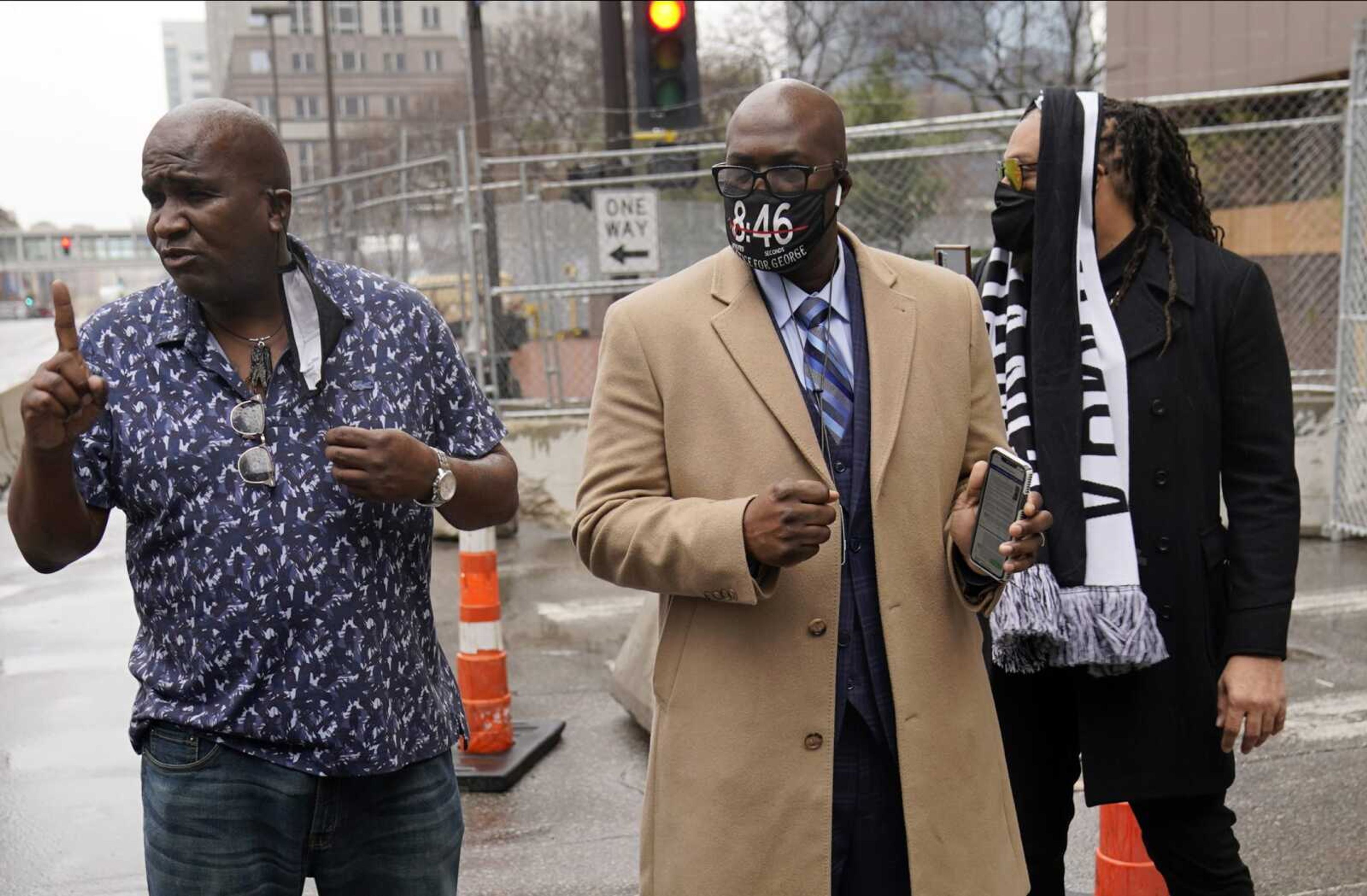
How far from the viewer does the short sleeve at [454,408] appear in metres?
2.67

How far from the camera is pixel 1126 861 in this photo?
3.62 m

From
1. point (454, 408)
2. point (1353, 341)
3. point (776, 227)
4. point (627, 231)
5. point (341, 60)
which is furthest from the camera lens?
point (341, 60)

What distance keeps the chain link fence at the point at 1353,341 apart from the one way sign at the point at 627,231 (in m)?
4.39

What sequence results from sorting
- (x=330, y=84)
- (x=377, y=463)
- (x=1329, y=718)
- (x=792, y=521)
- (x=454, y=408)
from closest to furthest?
1. (x=792, y=521)
2. (x=377, y=463)
3. (x=454, y=408)
4. (x=1329, y=718)
5. (x=330, y=84)

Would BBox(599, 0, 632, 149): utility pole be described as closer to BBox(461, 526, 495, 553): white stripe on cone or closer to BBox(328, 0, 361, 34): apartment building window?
BBox(461, 526, 495, 553): white stripe on cone

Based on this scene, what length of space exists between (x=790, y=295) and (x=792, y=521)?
55 centimetres

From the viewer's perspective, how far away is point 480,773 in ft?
17.5

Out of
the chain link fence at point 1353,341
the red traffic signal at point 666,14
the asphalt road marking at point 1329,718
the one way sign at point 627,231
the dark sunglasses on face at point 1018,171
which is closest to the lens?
the dark sunglasses on face at point 1018,171

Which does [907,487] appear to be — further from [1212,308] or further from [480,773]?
[480,773]

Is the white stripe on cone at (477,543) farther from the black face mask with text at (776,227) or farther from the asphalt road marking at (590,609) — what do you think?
the black face mask with text at (776,227)

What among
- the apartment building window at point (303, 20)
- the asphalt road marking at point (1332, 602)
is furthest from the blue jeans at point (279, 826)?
the apartment building window at point (303, 20)

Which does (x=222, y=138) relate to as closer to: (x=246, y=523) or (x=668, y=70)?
(x=246, y=523)

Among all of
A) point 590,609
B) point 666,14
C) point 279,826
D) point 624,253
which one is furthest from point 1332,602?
point 279,826

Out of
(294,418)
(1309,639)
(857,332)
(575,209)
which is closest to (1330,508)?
(1309,639)
